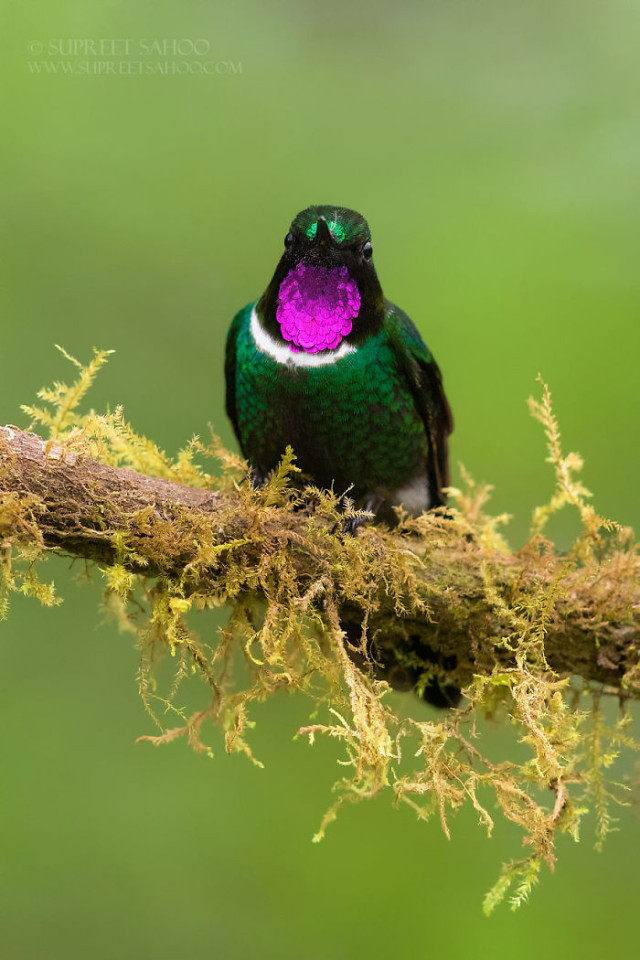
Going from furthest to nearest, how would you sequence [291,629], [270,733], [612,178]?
[612,178] → [270,733] → [291,629]

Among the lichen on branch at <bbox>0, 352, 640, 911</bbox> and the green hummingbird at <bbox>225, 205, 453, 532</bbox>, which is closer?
the lichen on branch at <bbox>0, 352, 640, 911</bbox>

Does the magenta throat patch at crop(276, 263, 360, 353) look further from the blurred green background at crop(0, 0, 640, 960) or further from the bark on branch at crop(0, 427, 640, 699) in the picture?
the blurred green background at crop(0, 0, 640, 960)

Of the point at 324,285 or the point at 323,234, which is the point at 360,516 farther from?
the point at 323,234

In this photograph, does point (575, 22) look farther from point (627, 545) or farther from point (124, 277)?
point (627, 545)

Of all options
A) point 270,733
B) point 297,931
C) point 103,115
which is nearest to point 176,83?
point 103,115

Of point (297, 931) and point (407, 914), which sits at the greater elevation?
point (407, 914)
